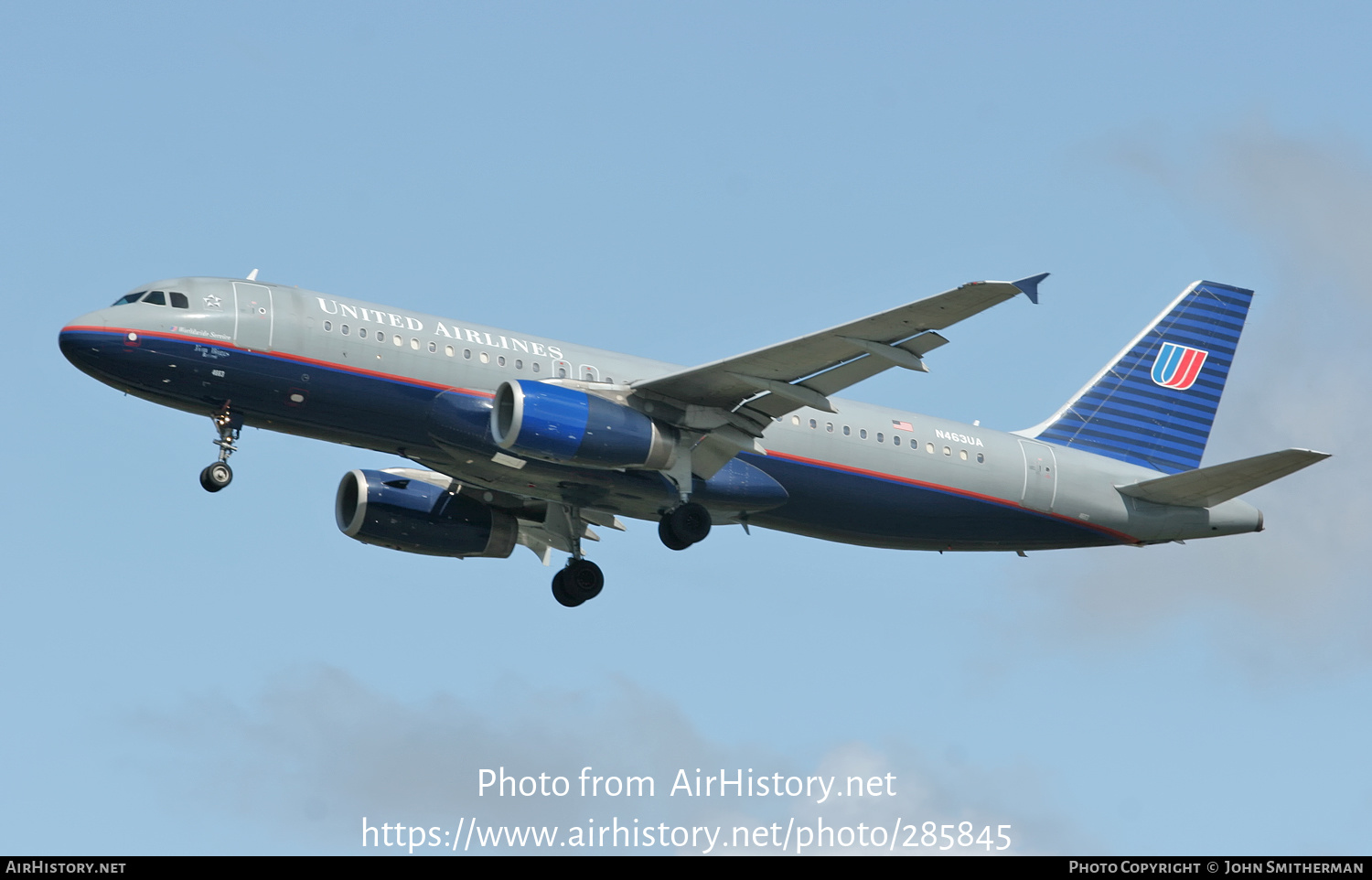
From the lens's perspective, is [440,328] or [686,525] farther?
[686,525]

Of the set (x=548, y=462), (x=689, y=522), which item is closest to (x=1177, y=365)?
(x=689, y=522)

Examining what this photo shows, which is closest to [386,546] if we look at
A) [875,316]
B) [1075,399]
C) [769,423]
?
[769,423]

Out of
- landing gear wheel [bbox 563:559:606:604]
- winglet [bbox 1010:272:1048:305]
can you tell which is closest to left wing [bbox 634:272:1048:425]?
winglet [bbox 1010:272:1048:305]

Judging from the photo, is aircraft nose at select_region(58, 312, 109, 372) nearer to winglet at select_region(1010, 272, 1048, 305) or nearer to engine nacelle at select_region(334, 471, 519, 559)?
engine nacelle at select_region(334, 471, 519, 559)

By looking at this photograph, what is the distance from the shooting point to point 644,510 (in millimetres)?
38562

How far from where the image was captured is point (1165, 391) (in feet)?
147

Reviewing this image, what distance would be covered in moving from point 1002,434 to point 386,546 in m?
14.4

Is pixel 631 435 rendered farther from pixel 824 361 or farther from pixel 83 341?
pixel 83 341

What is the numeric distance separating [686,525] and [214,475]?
9533 mm

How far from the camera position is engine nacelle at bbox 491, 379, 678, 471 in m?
34.3

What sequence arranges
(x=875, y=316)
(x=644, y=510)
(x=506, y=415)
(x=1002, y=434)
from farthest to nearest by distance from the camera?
1. (x=1002, y=434)
2. (x=644, y=510)
3. (x=506, y=415)
4. (x=875, y=316)

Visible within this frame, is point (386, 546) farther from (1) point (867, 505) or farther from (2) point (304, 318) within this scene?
(1) point (867, 505)

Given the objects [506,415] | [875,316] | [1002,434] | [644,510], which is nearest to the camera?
[875,316]

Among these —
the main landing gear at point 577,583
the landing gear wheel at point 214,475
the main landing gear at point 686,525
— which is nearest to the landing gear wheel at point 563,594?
the main landing gear at point 577,583
